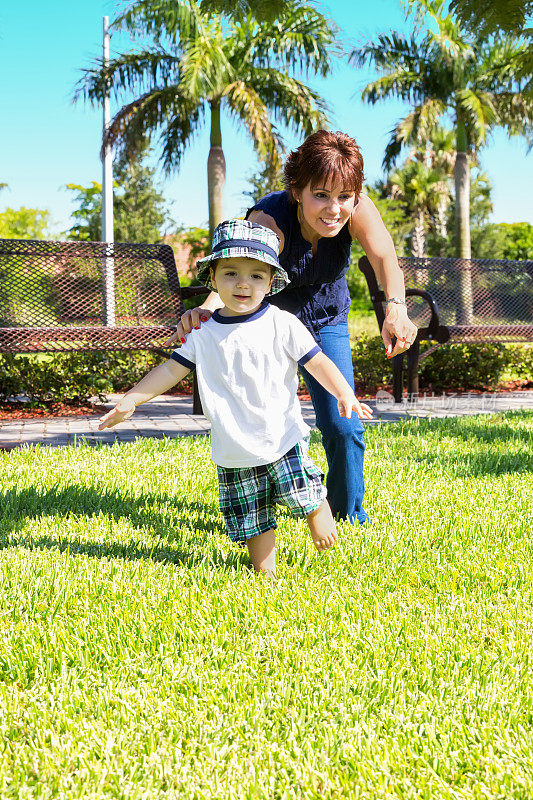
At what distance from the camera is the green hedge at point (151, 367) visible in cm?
800

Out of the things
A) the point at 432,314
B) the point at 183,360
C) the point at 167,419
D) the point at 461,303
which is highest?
the point at 461,303

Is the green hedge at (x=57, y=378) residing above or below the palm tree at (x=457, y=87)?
below

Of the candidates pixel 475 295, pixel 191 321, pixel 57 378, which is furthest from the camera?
pixel 475 295

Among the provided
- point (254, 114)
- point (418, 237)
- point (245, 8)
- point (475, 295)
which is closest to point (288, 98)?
point (254, 114)

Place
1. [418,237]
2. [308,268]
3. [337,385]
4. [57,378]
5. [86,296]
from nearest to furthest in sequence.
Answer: [337,385] < [308,268] < [86,296] < [57,378] < [418,237]

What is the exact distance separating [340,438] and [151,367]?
6.10 m

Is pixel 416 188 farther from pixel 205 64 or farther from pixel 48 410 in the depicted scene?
pixel 48 410

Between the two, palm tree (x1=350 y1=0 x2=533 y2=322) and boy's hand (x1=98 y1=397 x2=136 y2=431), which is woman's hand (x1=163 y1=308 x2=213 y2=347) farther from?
palm tree (x1=350 y1=0 x2=533 y2=322)

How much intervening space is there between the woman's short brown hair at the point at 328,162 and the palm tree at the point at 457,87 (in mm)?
22596

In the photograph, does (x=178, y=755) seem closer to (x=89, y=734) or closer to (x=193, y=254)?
(x=89, y=734)

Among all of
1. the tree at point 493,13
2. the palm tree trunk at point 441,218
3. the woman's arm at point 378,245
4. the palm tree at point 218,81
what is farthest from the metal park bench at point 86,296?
the palm tree trunk at point 441,218

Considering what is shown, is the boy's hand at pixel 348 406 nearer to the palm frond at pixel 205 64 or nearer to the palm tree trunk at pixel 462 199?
the palm frond at pixel 205 64

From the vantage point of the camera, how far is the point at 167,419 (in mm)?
7543

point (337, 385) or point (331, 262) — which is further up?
point (331, 262)
